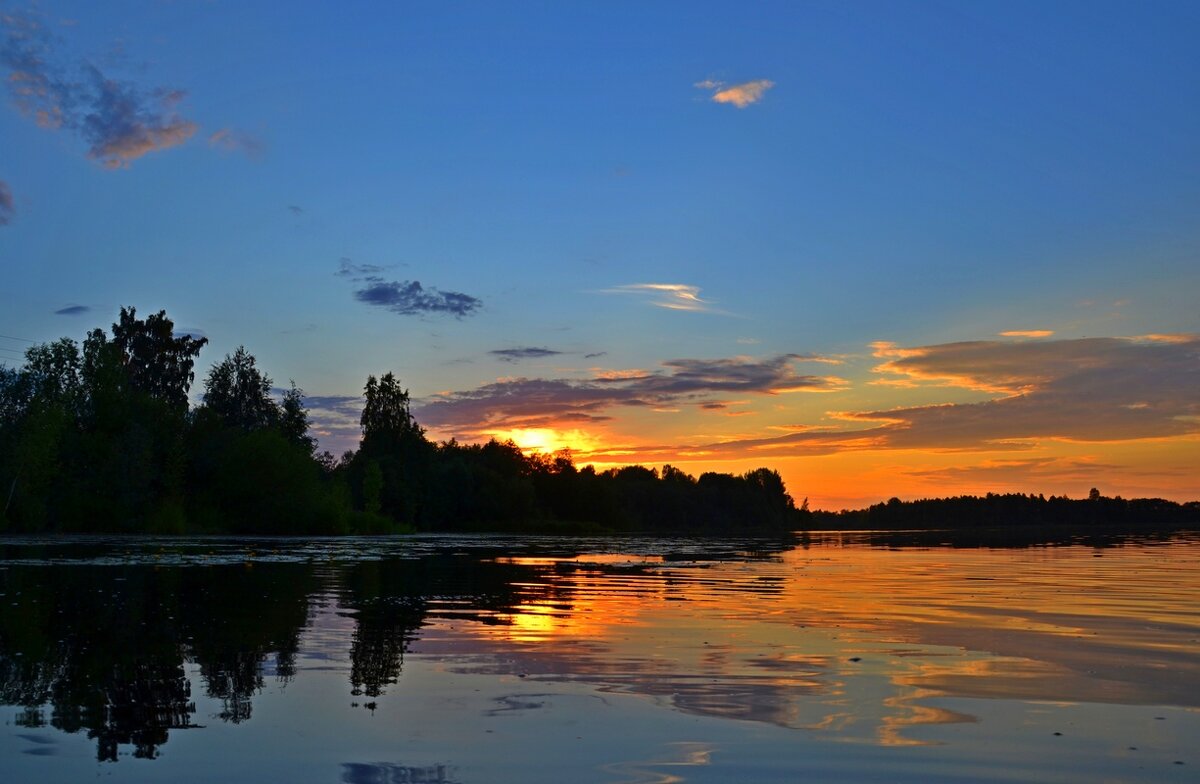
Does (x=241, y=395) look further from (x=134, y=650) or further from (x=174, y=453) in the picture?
(x=134, y=650)

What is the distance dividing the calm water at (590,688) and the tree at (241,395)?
335 feet

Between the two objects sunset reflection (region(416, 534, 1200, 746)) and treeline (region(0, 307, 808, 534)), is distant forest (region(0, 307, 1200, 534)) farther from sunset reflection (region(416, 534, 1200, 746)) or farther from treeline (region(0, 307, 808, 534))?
sunset reflection (region(416, 534, 1200, 746))

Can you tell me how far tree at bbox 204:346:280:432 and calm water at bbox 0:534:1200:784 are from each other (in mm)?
102132

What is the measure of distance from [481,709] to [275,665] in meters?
3.43

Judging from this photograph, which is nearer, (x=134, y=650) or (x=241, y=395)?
(x=134, y=650)

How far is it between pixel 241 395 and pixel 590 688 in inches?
4617

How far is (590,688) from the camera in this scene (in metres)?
10.0

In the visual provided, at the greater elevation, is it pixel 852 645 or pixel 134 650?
pixel 134 650

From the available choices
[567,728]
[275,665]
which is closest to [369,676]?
[275,665]

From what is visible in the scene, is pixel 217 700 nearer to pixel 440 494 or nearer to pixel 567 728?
pixel 567 728

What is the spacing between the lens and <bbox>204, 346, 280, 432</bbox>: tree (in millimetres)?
118125

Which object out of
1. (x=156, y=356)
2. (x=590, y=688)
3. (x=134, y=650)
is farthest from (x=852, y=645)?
(x=156, y=356)

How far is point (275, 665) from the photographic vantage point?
36.6 feet

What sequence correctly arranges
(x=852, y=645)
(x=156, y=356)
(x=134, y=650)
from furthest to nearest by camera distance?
(x=156, y=356) → (x=852, y=645) → (x=134, y=650)
